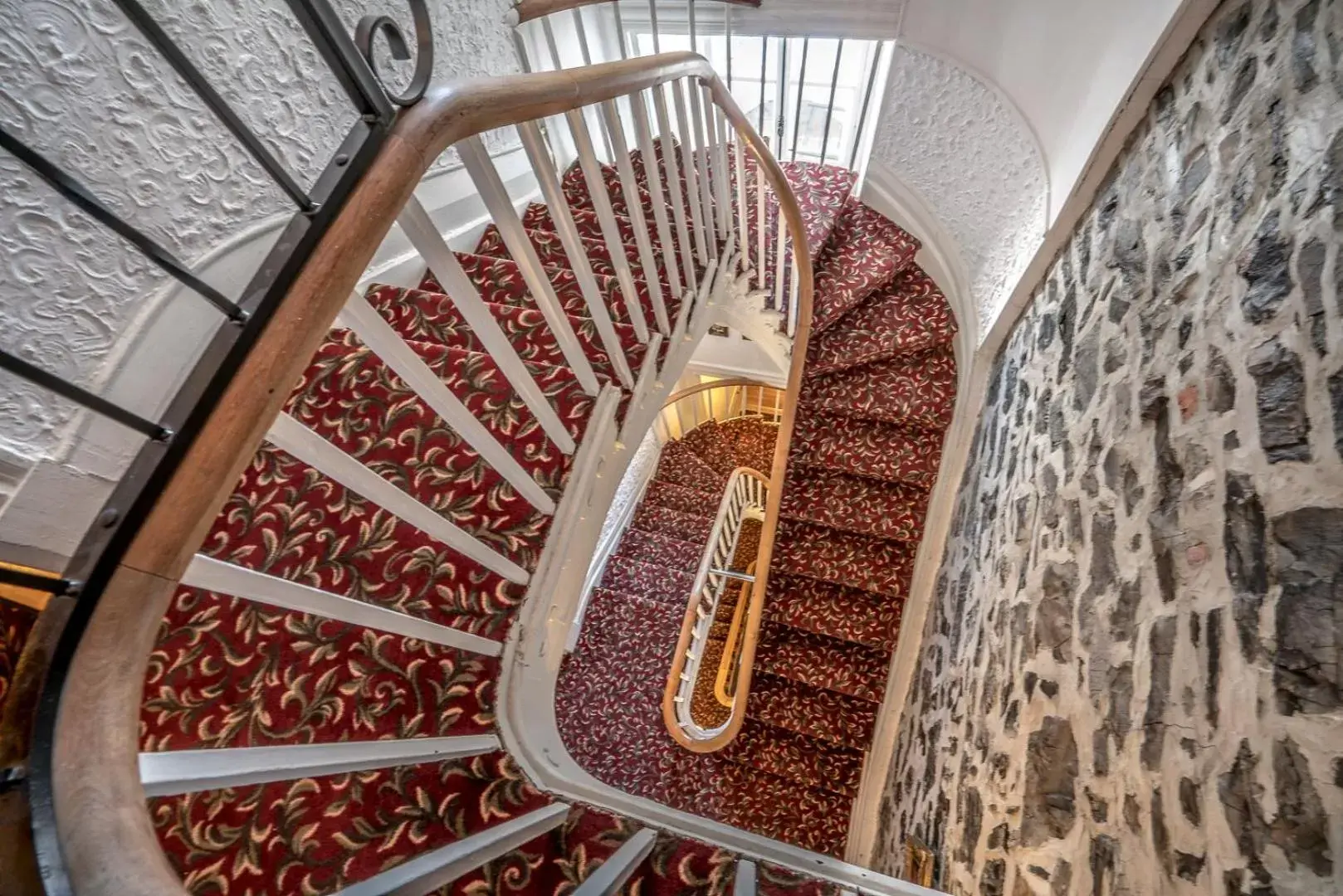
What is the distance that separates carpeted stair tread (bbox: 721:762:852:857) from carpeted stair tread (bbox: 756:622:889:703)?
0.52 metres

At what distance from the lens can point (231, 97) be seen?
1.60 meters

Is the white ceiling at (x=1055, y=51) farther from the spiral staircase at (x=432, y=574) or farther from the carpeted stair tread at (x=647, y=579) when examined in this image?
the carpeted stair tread at (x=647, y=579)

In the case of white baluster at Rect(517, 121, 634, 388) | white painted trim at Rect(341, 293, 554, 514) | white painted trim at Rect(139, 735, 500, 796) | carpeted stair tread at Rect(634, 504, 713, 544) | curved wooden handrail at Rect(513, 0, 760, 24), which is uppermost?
curved wooden handrail at Rect(513, 0, 760, 24)

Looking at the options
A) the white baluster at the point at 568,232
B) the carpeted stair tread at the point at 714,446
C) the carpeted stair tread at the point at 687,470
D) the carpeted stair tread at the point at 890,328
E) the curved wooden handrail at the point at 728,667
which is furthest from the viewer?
the carpeted stair tread at the point at 714,446

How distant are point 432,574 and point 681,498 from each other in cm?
551

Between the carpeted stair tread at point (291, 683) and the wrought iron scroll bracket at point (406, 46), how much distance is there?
3.61 feet

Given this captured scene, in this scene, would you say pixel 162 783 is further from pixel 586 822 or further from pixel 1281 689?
pixel 1281 689

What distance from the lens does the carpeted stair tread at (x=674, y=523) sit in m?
6.46

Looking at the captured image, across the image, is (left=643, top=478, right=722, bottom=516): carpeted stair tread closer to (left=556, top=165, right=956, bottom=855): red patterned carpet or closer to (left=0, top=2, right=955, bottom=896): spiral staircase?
(left=556, top=165, right=956, bottom=855): red patterned carpet

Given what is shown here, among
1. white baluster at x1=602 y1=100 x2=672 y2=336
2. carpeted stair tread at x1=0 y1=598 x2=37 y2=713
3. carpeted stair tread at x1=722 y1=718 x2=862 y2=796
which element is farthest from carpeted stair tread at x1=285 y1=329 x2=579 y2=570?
carpeted stair tread at x1=722 y1=718 x2=862 y2=796

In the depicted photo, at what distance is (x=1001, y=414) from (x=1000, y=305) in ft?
1.63

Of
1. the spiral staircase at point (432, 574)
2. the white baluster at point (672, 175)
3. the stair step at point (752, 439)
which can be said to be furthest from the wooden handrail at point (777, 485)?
the stair step at point (752, 439)

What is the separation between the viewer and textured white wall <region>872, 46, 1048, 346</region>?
8.07 ft

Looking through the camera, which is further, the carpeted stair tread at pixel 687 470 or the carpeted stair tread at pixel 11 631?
the carpeted stair tread at pixel 687 470
